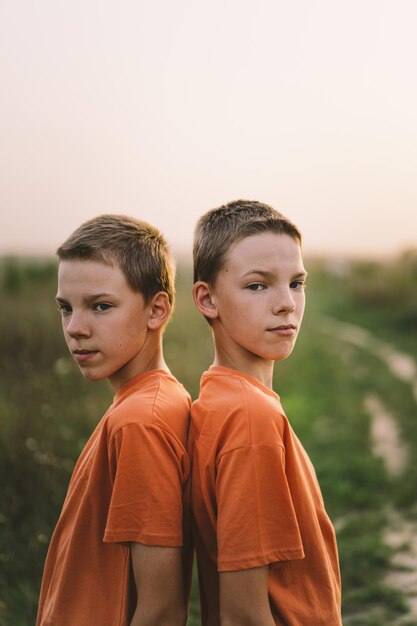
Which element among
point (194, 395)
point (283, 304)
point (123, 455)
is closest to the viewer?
point (123, 455)

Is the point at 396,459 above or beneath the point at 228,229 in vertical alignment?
beneath

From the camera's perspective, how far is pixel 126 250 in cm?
188

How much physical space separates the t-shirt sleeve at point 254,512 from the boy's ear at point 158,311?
0.49 meters

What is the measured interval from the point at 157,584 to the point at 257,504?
30 cm

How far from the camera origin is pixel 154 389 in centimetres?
177

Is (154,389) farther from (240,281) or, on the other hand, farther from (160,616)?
(160,616)

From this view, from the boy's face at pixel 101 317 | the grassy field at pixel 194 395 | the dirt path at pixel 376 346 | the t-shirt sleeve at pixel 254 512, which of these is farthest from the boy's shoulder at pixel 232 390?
the dirt path at pixel 376 346

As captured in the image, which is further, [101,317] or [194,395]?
[194,395]

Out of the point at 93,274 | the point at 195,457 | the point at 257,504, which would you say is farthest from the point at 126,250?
the point at 257,504

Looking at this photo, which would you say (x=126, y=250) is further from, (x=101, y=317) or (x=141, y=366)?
(x=141, y=366)

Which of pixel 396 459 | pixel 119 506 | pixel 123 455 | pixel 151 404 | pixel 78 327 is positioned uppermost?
pixel 78 327

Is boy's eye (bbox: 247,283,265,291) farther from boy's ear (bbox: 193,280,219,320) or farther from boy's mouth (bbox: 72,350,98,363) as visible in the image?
boy's mouth (bbox: 72,350,98,363)

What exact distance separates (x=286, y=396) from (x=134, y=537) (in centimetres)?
772

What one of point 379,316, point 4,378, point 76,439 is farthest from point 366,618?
point 379,316
